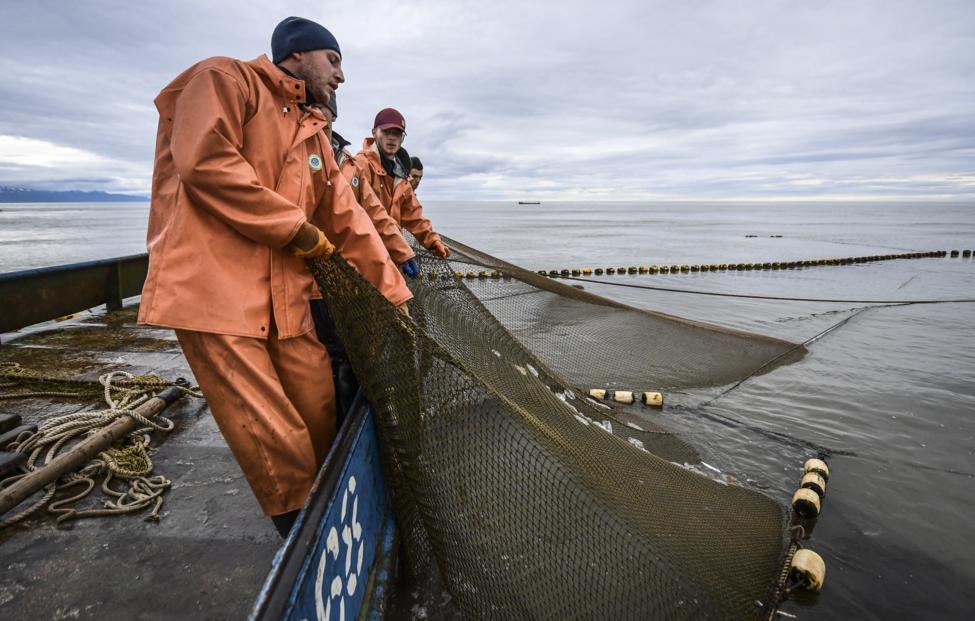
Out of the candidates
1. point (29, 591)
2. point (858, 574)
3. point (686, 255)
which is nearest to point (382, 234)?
point (29, 591)

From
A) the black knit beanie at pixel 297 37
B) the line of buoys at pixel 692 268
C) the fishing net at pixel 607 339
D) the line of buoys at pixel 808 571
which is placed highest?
the black knit beanie at pixel 297 37

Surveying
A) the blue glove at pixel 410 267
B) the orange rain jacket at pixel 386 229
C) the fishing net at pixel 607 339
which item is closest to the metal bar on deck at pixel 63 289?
the orange rain jacket at pixel 386 229

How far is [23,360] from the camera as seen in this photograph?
4.67 m

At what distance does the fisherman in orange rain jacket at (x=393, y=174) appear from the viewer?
4824 millimetres

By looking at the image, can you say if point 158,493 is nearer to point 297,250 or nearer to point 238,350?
point 238,350

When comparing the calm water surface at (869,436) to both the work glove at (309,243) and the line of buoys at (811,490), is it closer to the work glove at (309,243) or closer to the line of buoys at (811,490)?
the line of buoys at (811,490)

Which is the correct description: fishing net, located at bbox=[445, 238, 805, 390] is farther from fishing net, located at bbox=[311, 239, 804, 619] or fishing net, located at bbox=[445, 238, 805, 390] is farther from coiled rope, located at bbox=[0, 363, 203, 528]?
coiled rope, located at bbox=[0, 363, 203, 528]

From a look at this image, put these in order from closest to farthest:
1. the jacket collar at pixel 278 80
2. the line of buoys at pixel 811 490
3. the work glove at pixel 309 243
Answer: the work glove at pixel 309 243 < the jacket collar at pixel 278 80 < the line of buoys at pixel 811 490

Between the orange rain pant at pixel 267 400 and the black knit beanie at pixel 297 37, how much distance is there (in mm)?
1132

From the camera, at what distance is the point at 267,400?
1942 mm

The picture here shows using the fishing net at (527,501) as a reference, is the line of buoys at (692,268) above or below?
above

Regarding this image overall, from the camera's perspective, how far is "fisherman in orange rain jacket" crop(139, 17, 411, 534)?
1801 mm

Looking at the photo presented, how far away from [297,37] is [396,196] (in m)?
3.04

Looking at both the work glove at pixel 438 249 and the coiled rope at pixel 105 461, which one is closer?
the coiled rope at pixel 105 461
